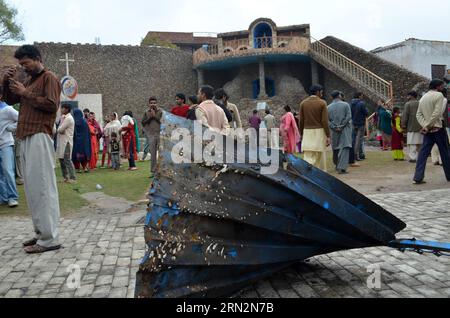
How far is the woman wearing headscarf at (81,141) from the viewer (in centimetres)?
1084

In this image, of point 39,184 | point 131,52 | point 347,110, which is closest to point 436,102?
point 347,110

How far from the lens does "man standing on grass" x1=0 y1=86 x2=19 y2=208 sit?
636 cm

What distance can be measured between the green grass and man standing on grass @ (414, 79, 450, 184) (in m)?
4.74

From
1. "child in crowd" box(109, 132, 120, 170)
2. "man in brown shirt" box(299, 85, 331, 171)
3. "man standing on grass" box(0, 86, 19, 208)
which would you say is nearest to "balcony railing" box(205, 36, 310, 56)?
"child in crowd" box(109, 132, 120, 170)

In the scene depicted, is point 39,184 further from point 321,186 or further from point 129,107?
point 129,107

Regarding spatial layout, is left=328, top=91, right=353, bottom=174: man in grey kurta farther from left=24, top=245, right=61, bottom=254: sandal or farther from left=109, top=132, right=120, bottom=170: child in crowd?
left=24, top=245, right=61, bottom=254: sandal

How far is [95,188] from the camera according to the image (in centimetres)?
838

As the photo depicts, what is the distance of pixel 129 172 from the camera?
1118 centimetres

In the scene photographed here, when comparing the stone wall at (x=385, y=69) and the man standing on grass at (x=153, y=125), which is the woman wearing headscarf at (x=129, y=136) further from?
the stone wall at (x=385, y=69)

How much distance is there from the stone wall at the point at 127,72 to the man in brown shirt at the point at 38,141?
84.6ft

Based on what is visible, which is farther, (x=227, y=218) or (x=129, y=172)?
(x=129, y=172)

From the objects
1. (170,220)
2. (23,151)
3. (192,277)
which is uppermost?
(23,151)

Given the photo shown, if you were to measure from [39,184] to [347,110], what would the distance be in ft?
22.4

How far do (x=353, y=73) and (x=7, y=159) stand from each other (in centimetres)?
2048
